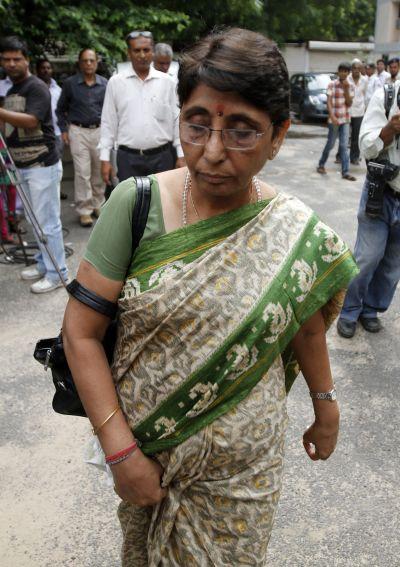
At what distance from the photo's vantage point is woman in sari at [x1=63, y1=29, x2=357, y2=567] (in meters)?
1.20

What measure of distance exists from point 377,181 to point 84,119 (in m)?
3.84

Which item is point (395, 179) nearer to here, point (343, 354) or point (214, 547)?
point (343, 354)

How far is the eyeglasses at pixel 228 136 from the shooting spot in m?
1.18

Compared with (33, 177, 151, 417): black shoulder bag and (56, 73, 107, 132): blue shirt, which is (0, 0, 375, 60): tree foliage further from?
(33, 177, 151, 417): black shoulder bag

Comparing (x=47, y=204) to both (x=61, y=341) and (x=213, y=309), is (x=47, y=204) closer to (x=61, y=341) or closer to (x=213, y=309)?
(x=61, y=341)

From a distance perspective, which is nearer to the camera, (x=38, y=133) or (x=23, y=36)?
(x=38, y=133)

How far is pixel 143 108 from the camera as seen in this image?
4781mm

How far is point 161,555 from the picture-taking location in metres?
1.45

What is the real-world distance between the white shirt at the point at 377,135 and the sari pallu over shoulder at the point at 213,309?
230 centimetres

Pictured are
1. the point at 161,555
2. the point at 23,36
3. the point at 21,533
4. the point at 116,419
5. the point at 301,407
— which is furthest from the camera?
the point at 23,36

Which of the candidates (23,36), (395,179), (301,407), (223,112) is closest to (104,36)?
(23,36)

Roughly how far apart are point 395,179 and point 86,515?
2.61 meters

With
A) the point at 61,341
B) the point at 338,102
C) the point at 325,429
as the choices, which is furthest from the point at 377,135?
the point at 338,102

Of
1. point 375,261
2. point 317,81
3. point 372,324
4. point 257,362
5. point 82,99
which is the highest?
point 257,362
